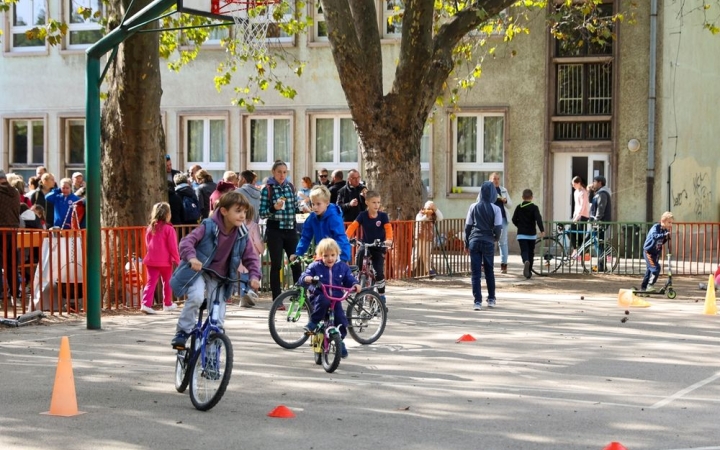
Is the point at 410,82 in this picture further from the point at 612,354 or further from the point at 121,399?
the point at 121,399

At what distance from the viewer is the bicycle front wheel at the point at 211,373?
9.48 metres

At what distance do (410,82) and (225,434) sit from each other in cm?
1494

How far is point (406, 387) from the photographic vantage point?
426 inches

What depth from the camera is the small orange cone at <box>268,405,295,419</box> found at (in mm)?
9336

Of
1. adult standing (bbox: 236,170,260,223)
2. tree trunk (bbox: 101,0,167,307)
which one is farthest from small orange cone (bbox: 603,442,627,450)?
adult standing (bbox: 236,170,260,223)

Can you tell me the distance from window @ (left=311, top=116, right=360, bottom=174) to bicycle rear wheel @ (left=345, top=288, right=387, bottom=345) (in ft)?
63.2

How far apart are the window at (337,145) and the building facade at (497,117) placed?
0.12ft

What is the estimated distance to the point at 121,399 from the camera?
1010 centimetres

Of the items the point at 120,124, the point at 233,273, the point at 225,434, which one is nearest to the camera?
the point at 225,434

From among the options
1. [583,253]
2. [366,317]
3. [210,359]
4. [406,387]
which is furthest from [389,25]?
[210,359]

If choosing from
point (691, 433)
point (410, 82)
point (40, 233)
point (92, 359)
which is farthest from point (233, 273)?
Result: point (410, 82)

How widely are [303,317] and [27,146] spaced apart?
78.3 ft

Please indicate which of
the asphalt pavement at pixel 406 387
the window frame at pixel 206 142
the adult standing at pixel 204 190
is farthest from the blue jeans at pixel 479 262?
the window frame at pixel 206 142

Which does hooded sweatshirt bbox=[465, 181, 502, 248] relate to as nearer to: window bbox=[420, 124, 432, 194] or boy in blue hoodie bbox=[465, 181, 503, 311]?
→ boy in blue hoodie bbox=[465, 181, 503, 311]
